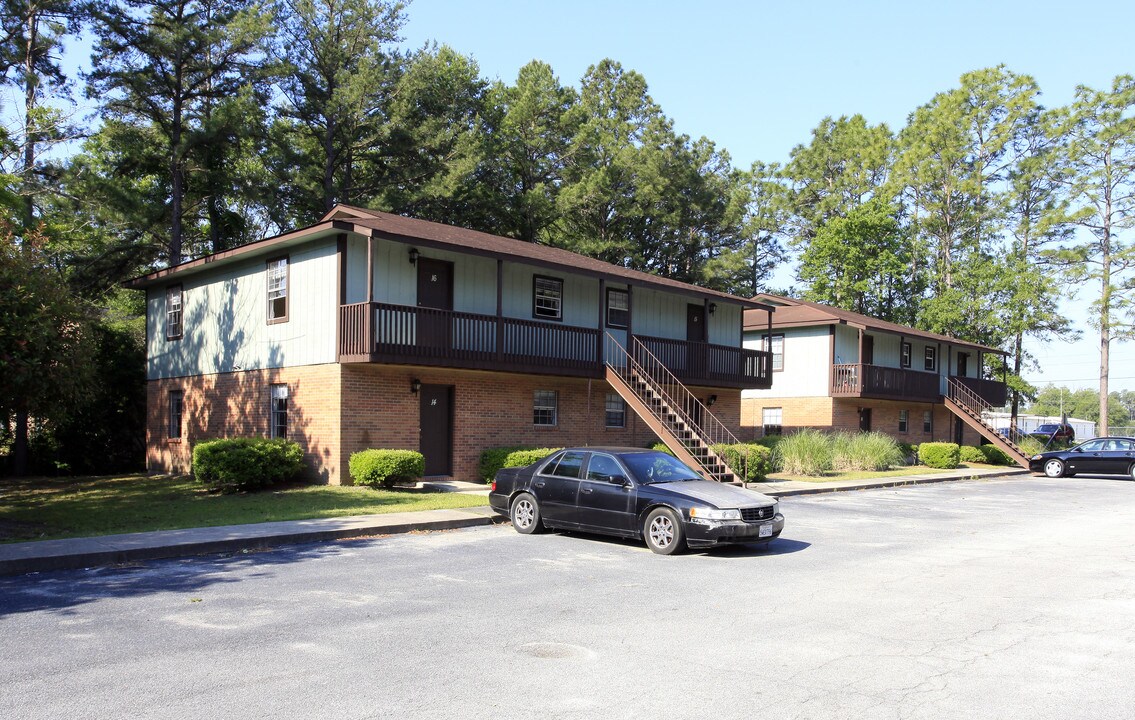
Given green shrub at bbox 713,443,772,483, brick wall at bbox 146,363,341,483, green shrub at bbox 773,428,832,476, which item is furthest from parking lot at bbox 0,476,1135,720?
green shrub at bbox 773,428,832,476

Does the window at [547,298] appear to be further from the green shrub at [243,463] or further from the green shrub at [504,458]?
the green shrub at [243,463]

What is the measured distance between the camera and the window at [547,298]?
23.9m

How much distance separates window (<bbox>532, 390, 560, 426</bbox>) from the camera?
77.9 feet

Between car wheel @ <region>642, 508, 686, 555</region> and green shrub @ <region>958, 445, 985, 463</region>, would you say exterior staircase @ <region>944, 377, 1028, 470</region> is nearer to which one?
green shrub @ <region>958, 445, 985, 463</region>

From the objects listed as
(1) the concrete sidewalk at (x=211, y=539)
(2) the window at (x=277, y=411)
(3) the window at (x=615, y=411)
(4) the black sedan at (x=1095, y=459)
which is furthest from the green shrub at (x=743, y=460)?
(4) the black sedan at (x=1095, y=459)

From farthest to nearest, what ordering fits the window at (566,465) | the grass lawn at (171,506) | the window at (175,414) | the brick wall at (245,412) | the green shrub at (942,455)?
the green shrub at (942,455)
the window at (175,414)
the brick wall at (245,412)
the grass lawn at (171,506)
the window at (566,465)

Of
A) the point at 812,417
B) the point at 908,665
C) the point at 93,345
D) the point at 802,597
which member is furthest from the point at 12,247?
the point at 812,417

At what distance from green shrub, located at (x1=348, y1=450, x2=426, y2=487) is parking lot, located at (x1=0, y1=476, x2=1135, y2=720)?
625 centimetres

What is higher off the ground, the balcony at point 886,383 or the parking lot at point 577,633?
the balcony at point 886,383

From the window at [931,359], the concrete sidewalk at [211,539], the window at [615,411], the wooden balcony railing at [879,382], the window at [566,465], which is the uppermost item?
the window at [931,359]

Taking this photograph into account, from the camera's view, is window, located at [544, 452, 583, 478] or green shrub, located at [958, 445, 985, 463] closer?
window, located at [544, 452, 583, 478]

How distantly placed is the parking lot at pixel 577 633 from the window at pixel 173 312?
16297 millimetres

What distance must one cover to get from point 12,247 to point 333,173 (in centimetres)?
2371

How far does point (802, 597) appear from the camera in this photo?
888 centimetres
